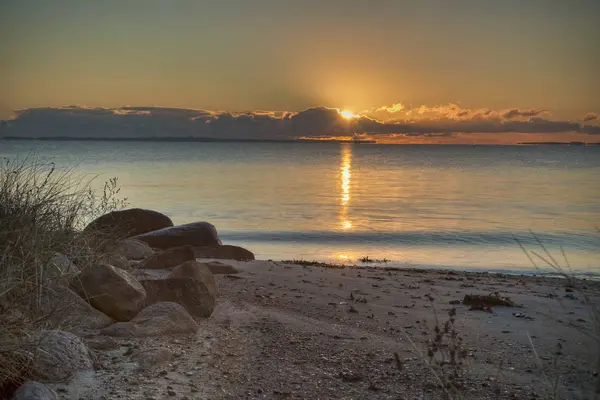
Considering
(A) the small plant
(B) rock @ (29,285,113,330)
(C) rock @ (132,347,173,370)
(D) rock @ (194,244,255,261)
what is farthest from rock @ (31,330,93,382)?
(D) rock @ (194,244,255,261)

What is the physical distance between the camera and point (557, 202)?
122 ft

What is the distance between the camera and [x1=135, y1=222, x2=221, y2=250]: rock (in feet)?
45.4

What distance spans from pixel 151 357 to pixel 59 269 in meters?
1.54

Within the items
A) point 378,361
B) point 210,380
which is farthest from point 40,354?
point 378,361

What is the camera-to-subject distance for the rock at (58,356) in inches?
195

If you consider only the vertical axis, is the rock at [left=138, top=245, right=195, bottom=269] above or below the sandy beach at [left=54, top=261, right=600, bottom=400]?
above

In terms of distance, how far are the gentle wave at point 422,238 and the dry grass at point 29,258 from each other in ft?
42.5

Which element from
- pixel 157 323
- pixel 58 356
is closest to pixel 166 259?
pixel 157 323

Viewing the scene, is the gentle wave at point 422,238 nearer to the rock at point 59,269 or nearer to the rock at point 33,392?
the rock at point 59,269

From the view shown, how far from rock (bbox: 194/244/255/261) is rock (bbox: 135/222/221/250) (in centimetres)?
46

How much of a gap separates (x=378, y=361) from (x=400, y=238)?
15630mm

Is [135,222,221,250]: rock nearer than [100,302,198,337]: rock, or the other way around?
[100,302,198,337]: rock

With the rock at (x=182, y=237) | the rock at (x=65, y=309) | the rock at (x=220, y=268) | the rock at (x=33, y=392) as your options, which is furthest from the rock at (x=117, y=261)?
the rock at (x=182, y=237)

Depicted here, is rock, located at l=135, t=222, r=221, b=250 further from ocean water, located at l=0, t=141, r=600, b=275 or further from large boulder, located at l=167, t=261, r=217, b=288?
large boulder, located at l=167, t=261, r=217, b=288
